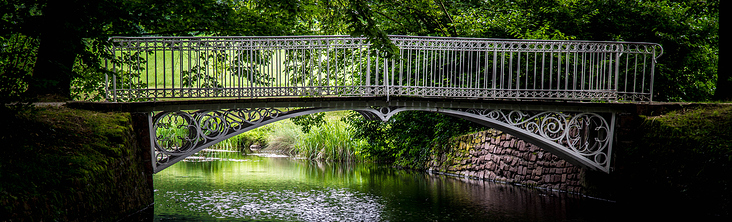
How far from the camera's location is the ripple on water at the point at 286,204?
321 inches

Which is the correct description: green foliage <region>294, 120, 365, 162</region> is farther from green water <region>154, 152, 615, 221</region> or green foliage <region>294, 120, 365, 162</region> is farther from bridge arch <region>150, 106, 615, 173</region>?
bridge arch <region>150, 106, 615, 173</region>

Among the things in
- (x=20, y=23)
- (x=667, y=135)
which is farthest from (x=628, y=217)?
(x=20, y=23)

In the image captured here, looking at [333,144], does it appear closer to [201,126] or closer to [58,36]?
[201,126]

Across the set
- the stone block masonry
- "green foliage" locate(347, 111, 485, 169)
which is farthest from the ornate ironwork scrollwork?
"green foliage" locate(347, 111, 485, 169)

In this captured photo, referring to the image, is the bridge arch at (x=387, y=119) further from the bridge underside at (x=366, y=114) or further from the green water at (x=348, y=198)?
the green water at (x=348, y=198)

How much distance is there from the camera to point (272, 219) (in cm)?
788

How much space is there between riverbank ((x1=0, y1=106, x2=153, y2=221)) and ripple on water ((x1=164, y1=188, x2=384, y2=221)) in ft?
3.67

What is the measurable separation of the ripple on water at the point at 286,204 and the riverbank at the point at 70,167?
1.12m

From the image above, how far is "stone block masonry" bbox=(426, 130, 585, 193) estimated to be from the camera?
10.9 meters

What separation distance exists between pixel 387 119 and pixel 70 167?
4.53m

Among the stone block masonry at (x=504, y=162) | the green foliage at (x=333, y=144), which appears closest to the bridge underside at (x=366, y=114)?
the stone block masonry at (x=504, y=162)

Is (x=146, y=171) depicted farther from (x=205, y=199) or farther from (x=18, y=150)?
(x=18, y=150)

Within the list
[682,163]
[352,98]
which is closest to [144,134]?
[352,98]

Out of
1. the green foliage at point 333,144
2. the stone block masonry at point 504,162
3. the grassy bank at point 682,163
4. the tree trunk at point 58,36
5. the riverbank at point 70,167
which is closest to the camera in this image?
the riverbank at point 70,167
